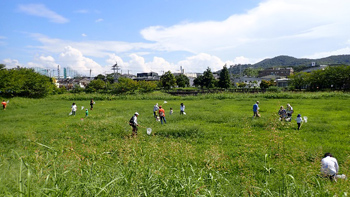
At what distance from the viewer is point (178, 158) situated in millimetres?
7176

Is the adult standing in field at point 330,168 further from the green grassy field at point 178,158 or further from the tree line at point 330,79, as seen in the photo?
the tree line at point 330,79

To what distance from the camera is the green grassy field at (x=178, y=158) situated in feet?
11.8

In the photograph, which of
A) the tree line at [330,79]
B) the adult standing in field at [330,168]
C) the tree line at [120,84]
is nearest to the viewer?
the adult standing in field at [330,168]

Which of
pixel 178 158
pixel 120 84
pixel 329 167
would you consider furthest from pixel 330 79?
pixel 178 158

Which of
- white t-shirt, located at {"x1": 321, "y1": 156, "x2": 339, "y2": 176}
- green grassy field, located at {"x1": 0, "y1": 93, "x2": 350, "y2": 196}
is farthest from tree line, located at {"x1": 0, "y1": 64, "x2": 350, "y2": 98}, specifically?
white t-shirt, located at {"x1": 321, "y1": 156, "x2": 339, "y2": 176}

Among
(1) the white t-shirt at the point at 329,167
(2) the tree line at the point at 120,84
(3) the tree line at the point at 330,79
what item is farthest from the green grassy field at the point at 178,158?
(3) the tree line at the point at 330,79

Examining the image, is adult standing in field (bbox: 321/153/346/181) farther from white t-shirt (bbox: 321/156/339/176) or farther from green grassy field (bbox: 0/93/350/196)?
green grassy field (bbox: 0/93/350/196)

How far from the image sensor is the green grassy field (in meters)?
3.60

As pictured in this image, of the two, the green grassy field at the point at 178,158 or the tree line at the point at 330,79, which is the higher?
the tree line at the point at 330,79

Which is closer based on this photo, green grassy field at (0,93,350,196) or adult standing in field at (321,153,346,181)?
green grassy field at (0,93,350,196)

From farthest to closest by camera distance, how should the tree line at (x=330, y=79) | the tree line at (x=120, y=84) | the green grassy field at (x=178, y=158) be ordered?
the tree line at (x=330, y=79) → the tree line at (x=120, y=84) → the green grassy field at (x=178, y=158)

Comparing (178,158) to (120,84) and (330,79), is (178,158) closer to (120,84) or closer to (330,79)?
(120,84)

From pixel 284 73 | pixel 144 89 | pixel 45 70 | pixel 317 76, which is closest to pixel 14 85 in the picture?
pixel 144 89

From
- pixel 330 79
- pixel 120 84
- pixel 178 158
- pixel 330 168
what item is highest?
pixel 330 79
